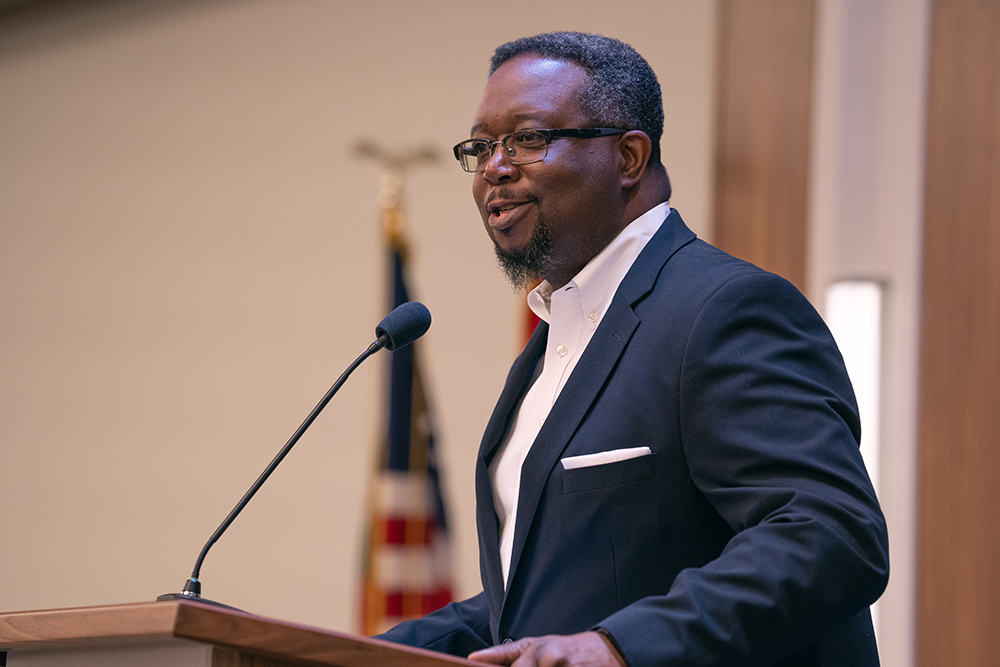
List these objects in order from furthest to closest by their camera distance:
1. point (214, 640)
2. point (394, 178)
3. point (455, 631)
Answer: point (394, 178)
point (455, 631)
point (214, 640)

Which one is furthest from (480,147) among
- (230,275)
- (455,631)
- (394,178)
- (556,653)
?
(230,275)

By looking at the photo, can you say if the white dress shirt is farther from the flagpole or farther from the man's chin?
the flagpole

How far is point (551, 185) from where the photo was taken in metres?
1.73

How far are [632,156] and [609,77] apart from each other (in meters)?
0.15

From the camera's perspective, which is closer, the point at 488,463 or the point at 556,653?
the point at 556,653

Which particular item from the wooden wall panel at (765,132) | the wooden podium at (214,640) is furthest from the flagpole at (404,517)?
the wooden podium at (214,640)

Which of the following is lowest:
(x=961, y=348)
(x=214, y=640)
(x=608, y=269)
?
(x=961, y=348)

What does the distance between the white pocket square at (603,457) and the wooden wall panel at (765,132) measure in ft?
8.08

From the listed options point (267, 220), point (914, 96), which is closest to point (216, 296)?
point (267, 220)

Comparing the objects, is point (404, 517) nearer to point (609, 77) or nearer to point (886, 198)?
point (886, 198)

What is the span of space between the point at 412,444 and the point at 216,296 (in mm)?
1522

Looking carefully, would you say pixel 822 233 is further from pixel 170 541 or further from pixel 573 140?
pixel 170 541

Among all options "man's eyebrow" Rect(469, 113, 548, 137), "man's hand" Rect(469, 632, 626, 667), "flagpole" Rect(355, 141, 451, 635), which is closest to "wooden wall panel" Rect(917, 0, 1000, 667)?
"flagpole" Rect(355, 141, 451, 635)

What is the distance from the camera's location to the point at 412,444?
4.60 m
